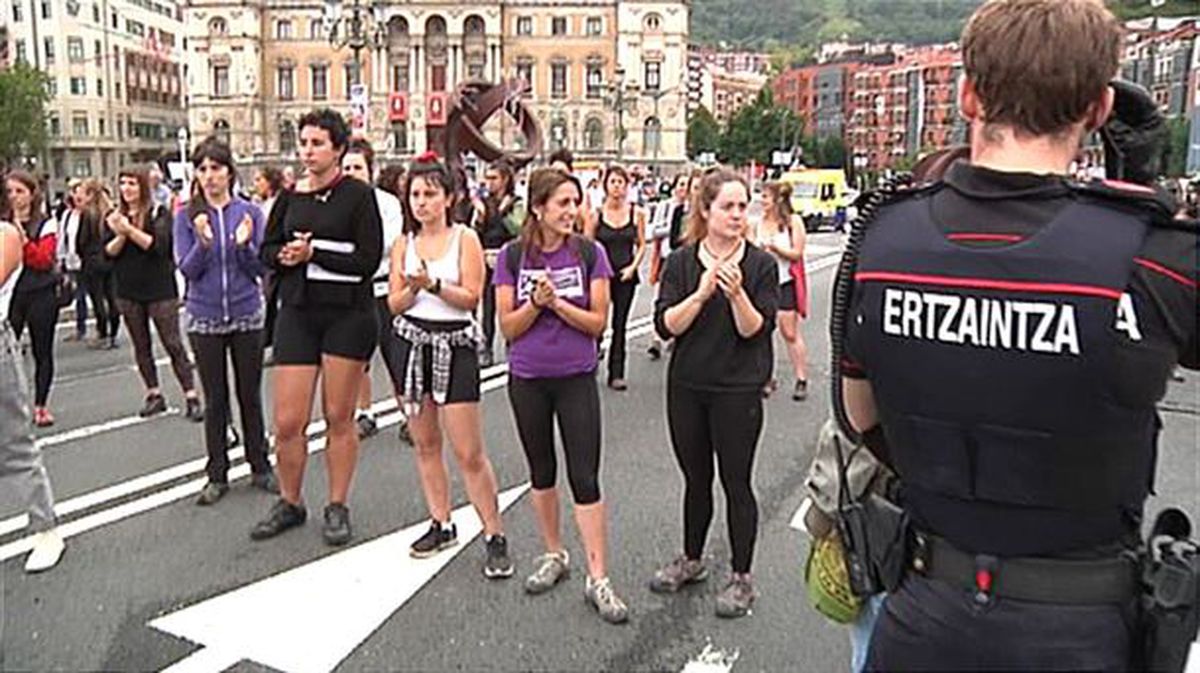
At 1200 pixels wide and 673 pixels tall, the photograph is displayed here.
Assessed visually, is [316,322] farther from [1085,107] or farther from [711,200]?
[1085,107]

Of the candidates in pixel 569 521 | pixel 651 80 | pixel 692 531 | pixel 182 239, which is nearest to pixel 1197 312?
pixel 692 531

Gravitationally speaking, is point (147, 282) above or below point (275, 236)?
below

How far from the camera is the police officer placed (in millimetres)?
1776

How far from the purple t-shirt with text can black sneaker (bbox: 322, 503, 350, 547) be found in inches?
56.2

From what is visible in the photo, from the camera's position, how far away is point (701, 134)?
129250mm

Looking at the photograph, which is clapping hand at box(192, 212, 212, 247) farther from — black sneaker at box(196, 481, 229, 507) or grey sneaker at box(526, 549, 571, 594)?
grey sneaker at box(526, 549, 571, 594)

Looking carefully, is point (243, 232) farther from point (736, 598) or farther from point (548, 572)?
point (736, 598)

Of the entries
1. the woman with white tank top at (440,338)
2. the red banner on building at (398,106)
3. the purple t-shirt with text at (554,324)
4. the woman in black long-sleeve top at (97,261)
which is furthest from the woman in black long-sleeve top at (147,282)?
the red banner on building at (398,106)

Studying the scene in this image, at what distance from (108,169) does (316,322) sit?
110 metres

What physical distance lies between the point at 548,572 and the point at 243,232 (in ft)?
9.62

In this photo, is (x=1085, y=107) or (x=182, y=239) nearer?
(x=1085, y=107)

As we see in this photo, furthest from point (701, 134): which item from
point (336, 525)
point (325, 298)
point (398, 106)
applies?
point (336, 525)

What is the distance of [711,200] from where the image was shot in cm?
479

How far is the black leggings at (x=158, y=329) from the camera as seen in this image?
846 cm
